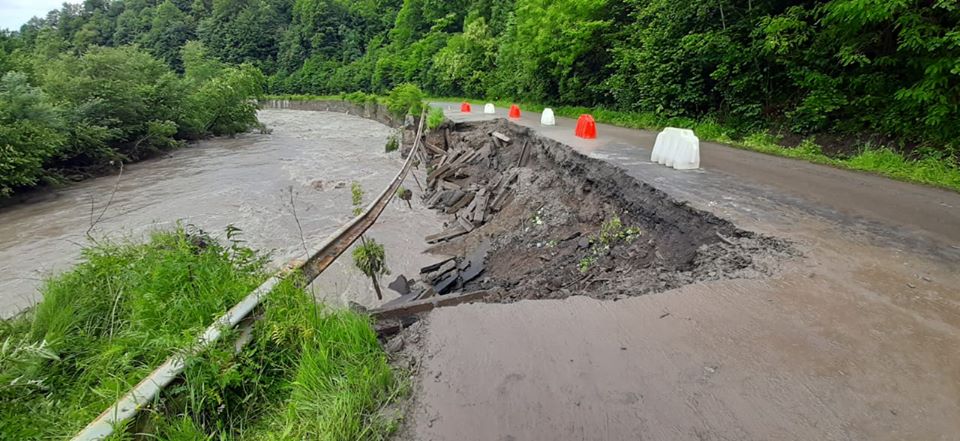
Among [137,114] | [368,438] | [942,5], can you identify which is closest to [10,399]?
[368,438]

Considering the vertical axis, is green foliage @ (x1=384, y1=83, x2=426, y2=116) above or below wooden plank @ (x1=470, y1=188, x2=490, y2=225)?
above

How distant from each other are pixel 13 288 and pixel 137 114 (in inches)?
511

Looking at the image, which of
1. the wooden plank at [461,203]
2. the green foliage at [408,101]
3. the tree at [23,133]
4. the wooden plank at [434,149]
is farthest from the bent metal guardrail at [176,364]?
the green foliage at [408,101]

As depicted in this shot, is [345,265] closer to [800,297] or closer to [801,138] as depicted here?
[800,297]

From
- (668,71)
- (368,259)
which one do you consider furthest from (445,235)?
(668,71)

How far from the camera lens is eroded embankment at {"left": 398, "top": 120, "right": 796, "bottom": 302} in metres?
3.72

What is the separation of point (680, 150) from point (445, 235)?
4.76 meters

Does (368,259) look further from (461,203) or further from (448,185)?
(448,185)

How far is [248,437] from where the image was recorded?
7.47ft

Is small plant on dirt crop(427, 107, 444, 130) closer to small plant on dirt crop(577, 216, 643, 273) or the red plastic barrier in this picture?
the red plastic barrier

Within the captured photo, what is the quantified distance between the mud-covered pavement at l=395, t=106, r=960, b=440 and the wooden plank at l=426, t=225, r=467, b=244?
5.39 m

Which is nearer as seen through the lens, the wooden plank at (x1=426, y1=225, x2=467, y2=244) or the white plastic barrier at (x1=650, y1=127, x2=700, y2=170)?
the white plastic barrier at (x1=650, y1=127, x2=700, y2=170)

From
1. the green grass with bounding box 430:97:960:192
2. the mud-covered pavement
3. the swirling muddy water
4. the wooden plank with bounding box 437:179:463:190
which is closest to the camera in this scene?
the mud-covered pavement

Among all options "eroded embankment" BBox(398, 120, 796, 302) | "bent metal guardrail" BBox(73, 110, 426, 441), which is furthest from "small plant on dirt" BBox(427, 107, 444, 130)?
"bent metal guardrail" BBox(73, 110, 426, 441)
